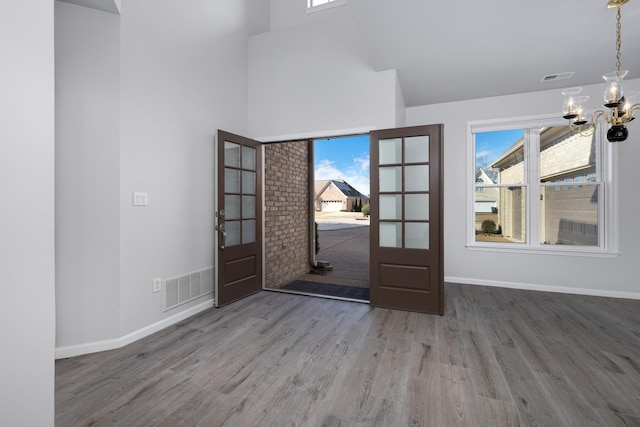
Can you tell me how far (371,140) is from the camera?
3.45 m

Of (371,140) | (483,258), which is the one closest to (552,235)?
(483,258)

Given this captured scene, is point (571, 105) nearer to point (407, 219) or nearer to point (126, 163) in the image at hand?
point (407, 219)

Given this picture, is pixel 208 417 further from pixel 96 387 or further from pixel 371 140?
pixel 371 140

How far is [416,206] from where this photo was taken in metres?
3.31

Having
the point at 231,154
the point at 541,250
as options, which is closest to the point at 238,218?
the point at 231,154

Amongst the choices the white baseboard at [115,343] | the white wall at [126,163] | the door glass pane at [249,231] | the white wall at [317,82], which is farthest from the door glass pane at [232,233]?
the white wall at [317,82]

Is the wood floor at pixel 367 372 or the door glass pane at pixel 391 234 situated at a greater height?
the door glass pane at pixel 391 234

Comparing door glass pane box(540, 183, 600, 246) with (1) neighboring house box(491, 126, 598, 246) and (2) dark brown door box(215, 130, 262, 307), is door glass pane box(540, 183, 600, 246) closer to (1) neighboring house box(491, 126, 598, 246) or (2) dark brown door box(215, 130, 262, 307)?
(1) neighboring house box(491, 126, 598, 246)

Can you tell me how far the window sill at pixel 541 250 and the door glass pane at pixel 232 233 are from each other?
338 centimetres

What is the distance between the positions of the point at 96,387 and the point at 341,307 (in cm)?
231

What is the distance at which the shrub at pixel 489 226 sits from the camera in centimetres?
446

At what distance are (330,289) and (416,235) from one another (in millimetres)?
1637

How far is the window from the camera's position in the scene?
4.02m

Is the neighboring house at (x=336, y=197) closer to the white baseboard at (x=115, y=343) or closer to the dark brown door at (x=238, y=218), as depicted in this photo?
the dark brown door at (x=238, y=218)
